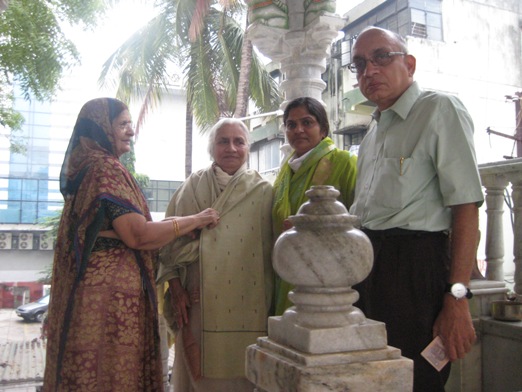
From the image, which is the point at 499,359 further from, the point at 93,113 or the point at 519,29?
the point at 519,29

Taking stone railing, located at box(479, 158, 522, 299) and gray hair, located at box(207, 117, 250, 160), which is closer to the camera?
gray hair, located at box(207, 117, 250, 160)

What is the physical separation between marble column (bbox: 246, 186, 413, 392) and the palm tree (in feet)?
40.0

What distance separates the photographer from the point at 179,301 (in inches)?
106

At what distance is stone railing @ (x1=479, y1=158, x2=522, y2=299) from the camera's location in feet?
10.1

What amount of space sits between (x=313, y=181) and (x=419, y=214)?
86 cm

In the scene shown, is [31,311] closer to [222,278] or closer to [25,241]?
[25,241]

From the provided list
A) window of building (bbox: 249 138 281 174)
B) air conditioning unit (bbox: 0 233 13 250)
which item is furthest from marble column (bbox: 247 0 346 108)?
air conditioning unit (bbox: 0 233 13 250)

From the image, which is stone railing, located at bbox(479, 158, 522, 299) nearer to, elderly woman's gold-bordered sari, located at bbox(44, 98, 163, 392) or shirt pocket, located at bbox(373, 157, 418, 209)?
shirt pocket, located at bbox(373, 157, 418, 209)

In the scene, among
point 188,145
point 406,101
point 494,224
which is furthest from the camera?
point 188,145

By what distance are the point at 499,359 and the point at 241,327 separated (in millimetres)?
1406

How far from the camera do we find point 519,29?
16.1 meters

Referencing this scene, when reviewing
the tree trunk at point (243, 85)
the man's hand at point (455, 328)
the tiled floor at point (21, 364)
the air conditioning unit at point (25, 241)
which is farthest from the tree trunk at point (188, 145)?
the man's hand at point (455, 328)

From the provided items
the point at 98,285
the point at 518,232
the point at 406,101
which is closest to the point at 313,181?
the point at 406,101

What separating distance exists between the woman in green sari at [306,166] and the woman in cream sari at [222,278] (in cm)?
12
